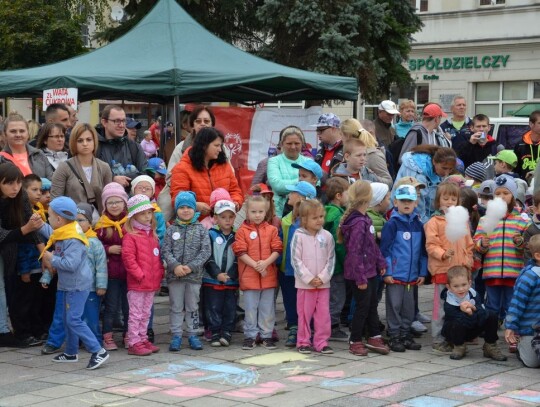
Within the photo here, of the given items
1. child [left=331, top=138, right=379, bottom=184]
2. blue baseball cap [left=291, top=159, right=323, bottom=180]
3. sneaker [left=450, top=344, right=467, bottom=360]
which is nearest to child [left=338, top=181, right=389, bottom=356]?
sneaker [left=450, top=344, right=467, bottom=360]

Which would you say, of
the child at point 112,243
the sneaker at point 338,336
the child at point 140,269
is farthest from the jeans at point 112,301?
the sneaker at point 338,336

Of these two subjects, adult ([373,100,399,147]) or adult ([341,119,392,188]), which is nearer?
adult ([341,119,392,188])

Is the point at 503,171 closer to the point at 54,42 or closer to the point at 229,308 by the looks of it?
the point at 229,308

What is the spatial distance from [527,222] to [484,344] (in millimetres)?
1281

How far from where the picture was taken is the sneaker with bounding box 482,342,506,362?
8.41 m

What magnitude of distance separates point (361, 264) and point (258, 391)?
5.97 feet

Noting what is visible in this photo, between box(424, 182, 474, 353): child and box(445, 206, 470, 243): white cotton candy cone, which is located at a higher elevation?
box(445, 206, 470, 243): white cotton candy cone

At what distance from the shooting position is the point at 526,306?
830 cm

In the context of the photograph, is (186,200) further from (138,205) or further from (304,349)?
(304,349)

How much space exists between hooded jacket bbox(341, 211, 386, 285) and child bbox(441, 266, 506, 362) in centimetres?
65

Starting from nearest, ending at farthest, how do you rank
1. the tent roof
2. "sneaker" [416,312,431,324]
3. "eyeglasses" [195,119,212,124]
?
1. "sneaker" [416,312,431,324]
2. "eyeglasses" [195,119,212,124]
3. the tent roof

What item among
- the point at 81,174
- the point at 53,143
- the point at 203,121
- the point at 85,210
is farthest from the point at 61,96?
the point at 85,210

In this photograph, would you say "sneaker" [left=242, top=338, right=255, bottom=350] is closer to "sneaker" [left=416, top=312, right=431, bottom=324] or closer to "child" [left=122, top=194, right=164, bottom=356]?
"child" [left=122, top=194, right=164, bottom=356]

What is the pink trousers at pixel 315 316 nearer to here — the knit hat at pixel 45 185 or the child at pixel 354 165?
the child at pixel 354 165
